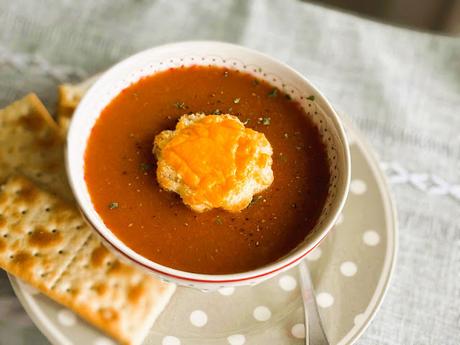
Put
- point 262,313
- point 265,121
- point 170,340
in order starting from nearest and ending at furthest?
1. point 170,340
2. point 262,313
3. point 265,121

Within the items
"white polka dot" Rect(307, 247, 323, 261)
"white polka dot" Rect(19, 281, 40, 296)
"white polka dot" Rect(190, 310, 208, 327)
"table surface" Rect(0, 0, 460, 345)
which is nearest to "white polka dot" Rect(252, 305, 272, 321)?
"white polka dot" Rect(190, 310, 208, 327)

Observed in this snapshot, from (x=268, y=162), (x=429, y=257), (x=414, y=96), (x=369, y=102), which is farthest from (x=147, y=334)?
(x=414, y=96)

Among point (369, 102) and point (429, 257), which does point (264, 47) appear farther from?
point (429, 257)

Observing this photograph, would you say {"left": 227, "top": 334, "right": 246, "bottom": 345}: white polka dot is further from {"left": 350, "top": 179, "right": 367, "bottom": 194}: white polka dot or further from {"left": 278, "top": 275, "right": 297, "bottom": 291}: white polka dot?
{"left": 350, "top": 179, "right": 367, "bottom": 194}: white polka dot

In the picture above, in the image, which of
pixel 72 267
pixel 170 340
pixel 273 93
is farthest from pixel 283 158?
pixel 72 267

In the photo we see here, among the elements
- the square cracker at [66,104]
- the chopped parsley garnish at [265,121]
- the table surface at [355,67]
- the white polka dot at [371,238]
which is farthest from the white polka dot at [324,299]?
the square cracker at [66,104]

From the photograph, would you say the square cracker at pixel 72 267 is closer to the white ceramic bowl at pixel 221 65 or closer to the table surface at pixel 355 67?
the white ceramic bowl at pixel 221 65

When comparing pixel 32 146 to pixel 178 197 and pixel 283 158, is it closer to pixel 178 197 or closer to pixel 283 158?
pixel 178 197
